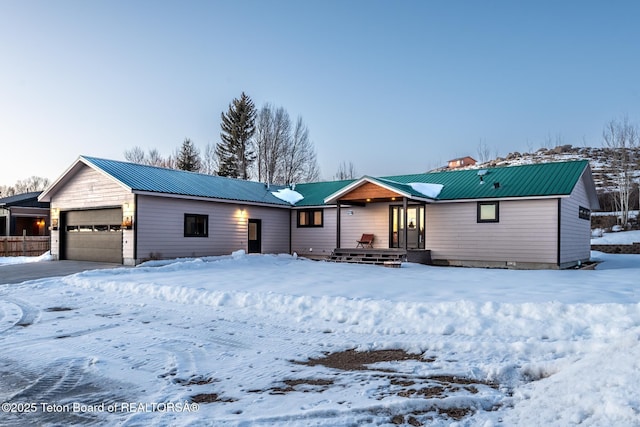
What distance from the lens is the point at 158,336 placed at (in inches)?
259

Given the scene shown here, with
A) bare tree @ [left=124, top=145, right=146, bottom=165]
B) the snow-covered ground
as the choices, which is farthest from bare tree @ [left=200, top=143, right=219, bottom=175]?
the snow-covered ground

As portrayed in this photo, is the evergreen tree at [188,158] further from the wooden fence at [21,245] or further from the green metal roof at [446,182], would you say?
the green metal roof at [446,182]

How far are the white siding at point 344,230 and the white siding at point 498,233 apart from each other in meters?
2.25

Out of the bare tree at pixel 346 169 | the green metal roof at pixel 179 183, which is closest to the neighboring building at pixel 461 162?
the bare tree at pixel 346 169

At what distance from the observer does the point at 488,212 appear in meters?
18.1

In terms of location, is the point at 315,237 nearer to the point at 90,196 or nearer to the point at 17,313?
A: the point at 90,196

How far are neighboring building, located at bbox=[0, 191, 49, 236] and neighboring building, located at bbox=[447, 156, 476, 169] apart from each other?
53561 millimetres

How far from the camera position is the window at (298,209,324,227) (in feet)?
75.4

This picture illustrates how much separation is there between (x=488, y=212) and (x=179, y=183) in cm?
1353

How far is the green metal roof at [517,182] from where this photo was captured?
17.0m

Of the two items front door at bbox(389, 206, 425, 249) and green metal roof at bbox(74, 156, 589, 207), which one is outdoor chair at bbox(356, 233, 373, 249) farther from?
green metal roof at bbox(74, 156, 589, 207)

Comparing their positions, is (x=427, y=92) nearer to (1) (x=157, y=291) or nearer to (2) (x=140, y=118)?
(2) (x=140, y=118)

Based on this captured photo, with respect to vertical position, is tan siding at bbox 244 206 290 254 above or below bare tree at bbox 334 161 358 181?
below

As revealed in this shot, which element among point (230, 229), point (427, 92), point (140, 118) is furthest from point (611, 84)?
point (140, 118)
